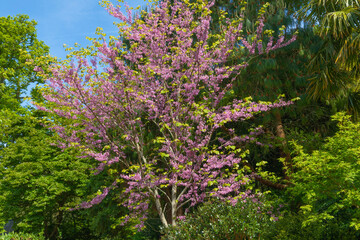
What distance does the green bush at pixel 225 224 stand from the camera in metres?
6.04

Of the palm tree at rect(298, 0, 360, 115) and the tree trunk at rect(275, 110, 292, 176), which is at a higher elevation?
the palm tree at rect(298, 0, 360, 115)

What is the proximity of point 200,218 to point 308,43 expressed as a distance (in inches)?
278

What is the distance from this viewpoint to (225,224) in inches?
238

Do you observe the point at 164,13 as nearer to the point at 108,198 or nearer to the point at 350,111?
the point at 350,111

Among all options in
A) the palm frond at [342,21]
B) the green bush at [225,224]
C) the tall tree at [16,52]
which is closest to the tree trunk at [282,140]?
the palm frond at [342,21]

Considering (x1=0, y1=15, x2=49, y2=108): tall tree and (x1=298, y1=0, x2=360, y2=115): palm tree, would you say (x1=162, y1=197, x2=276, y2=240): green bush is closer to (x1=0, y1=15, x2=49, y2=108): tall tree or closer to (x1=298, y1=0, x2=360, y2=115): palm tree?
(x1=298, y1=0, x2=360, y2=115): palm tree

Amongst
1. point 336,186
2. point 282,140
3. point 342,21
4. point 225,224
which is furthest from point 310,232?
point 342,21

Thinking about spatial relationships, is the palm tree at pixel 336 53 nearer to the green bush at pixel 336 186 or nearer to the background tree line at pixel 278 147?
the background tree line at pixel 278 147

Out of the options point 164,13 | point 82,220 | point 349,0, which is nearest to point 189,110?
point 164,13

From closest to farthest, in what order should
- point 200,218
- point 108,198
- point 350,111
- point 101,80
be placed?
point 200,218 → point 101,80 → point 350,111 → point 108,198

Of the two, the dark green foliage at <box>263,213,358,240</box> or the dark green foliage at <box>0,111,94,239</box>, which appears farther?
the dark green foliage at <box>0,111,94,239</box>

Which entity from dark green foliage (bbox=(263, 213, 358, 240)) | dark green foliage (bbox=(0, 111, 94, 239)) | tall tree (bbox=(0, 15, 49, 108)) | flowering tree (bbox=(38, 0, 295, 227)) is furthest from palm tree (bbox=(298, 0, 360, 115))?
tall tree (bbox=(0, 15, 49, 108))

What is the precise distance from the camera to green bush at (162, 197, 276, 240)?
604 cm

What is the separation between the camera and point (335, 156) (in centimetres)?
711
